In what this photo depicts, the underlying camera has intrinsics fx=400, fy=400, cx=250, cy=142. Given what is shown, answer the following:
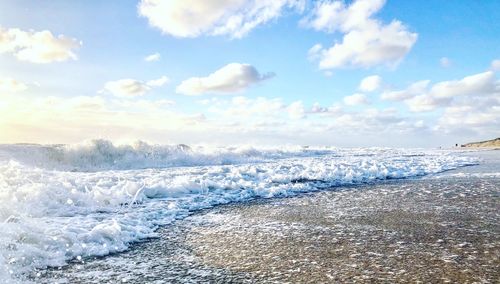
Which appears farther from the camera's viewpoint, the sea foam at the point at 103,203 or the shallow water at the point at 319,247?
the sea foam at the point at 103,203

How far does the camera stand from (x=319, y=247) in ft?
17.7

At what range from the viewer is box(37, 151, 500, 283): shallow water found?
430cm

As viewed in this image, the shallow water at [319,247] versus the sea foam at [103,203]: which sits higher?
the sea foam at [103,203]

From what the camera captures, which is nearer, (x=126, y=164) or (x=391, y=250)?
(x=391, y=250)

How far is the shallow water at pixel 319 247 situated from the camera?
4.30 m

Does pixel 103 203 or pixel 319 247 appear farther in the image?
pixel 103 203

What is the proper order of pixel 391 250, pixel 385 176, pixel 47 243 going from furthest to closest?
pixel 385 176 → pixel 47 243 → pixel 391 250

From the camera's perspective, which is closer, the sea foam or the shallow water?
the shallow water

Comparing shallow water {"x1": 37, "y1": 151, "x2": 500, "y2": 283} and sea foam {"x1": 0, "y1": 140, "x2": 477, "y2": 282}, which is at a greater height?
sea foam {"x1": 0, "y1": 140, "x2": 477, "y2": 282}

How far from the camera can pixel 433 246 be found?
534 cm

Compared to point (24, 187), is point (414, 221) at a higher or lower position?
lower

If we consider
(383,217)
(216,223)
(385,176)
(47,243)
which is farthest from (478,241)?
(385,176)

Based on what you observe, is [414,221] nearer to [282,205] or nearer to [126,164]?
Result: [282,205]

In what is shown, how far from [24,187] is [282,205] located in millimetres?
5739
